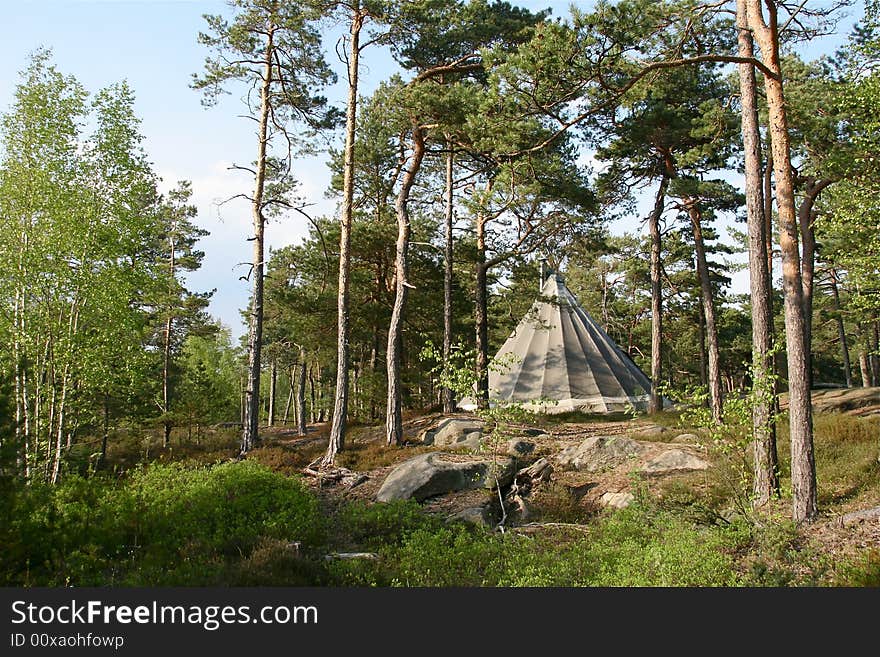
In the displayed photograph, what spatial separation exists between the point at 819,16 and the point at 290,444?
1581cm

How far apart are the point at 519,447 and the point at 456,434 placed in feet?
7.19

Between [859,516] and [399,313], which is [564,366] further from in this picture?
[859,516]

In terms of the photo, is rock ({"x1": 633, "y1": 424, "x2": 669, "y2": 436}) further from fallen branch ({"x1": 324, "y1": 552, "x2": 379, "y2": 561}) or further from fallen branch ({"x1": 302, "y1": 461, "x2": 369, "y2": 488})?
fallen branch ({"x1": 324, "y1": 552, "x2": 379, "y2": 561})

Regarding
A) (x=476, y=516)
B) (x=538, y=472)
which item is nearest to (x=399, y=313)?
(x=538, y=472)

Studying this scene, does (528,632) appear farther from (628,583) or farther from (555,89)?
(555,89)

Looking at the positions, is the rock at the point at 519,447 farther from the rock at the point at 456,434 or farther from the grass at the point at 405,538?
the grass at the point at 405,538

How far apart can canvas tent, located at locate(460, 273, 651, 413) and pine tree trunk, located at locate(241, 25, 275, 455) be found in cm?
713

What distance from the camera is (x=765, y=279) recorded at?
26.7 feet

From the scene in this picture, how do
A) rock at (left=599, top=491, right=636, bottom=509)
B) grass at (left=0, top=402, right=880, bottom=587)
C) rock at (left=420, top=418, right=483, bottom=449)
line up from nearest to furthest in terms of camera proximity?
grass at (left=0, top=402, right=880, bottom=587)
rock at (left=599, top=491, right=636, bottom=509)
rock at (left=420, top=418, right=483, bottom=449)

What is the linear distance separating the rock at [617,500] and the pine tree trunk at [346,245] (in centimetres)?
671

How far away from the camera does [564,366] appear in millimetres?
19188

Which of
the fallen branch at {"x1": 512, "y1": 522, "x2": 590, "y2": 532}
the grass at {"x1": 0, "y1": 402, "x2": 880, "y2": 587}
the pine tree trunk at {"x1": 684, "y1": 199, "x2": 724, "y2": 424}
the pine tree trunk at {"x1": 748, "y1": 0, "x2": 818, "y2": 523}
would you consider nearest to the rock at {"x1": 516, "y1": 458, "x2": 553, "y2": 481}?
the grass at {"x1": 0, "y1": 402, "x2": 880, "y2": 587}

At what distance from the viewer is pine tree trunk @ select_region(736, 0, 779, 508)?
7.88 meters

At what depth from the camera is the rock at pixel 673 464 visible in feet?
32.7
